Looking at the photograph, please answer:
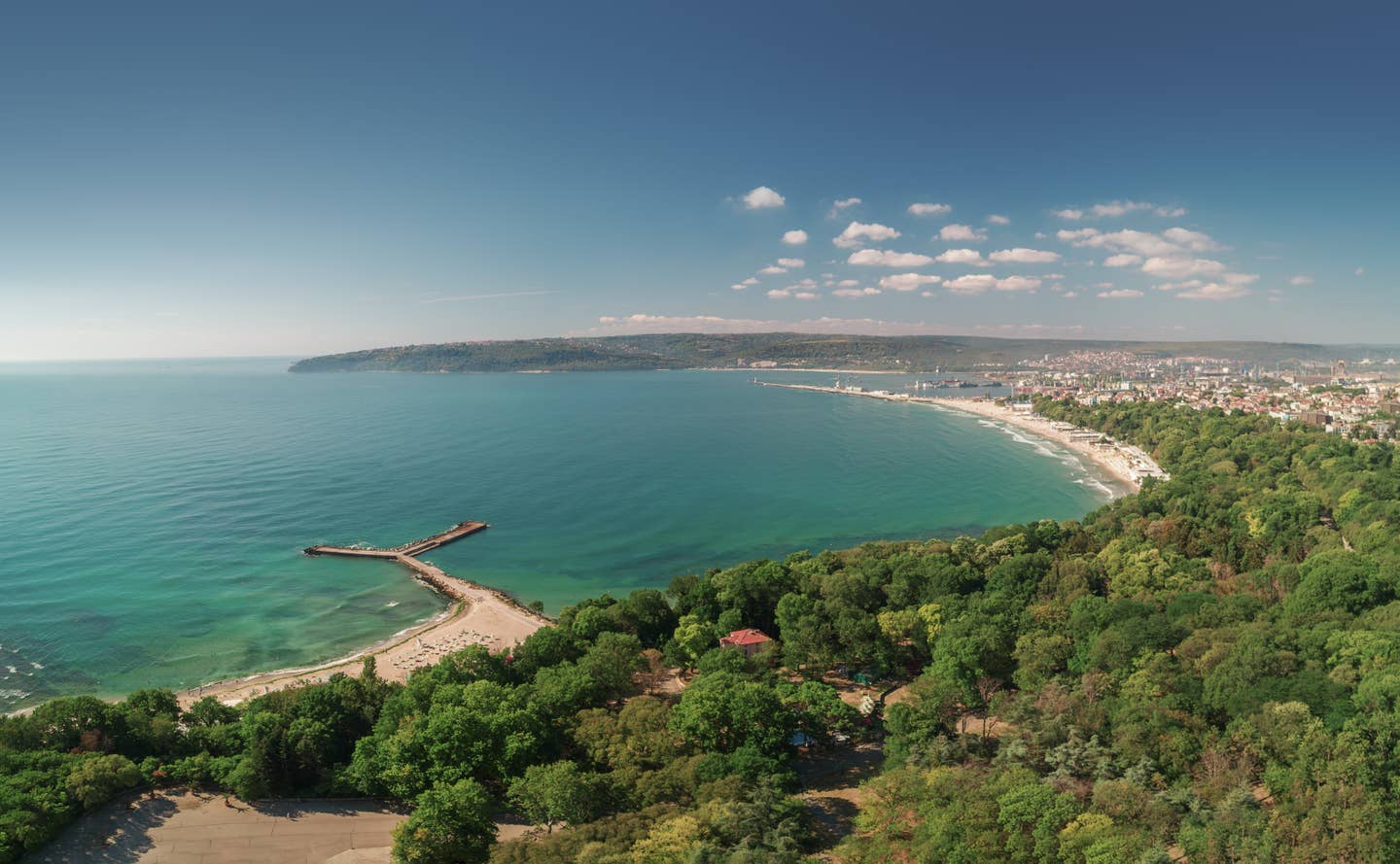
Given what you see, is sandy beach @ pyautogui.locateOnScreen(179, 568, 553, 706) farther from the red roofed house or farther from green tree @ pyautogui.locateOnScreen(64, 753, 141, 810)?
the red roofed house

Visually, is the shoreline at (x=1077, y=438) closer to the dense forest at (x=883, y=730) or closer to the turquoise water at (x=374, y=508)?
the turquoise water at (x=374, y=508)

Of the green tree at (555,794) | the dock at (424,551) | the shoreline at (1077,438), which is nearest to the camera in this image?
the green tree at (555,794)

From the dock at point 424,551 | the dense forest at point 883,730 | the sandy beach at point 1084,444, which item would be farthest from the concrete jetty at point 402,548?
the sandy beach at point 1084,444

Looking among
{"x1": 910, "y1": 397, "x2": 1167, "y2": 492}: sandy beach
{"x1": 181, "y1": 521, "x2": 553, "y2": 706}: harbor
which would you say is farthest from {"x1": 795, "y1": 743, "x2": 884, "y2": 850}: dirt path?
{"x1": 910, "y1": 397, "x2": 1167, "y2": 492}: sandy beach

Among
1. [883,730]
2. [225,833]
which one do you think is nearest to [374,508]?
[225,833]

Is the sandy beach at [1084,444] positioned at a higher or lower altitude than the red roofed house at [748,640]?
higher
